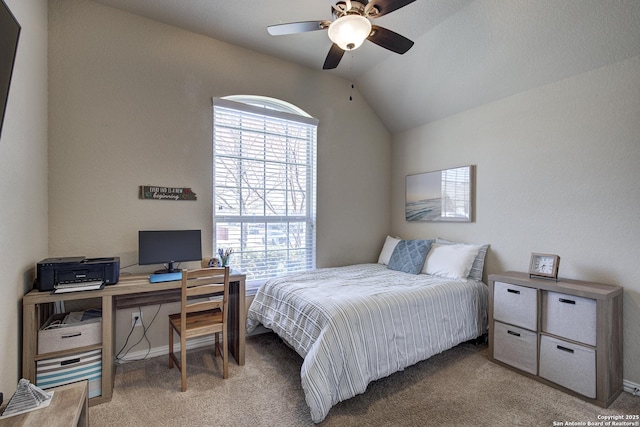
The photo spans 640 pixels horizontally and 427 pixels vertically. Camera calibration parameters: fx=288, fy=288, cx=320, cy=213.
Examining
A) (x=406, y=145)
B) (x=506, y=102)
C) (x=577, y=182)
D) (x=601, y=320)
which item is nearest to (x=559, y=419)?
(x=601, y=320)

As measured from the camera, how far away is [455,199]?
331 centimetres

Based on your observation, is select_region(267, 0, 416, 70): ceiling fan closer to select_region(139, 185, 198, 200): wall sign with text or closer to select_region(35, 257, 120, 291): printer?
select_region(139, 185, 198, 200): wall sign with text

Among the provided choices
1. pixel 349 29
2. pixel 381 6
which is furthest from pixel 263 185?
pixel 381 6

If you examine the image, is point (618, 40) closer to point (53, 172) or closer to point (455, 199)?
point (455, 199)

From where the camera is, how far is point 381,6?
177 centimetres

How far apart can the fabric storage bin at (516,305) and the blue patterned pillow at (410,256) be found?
2.56 ft

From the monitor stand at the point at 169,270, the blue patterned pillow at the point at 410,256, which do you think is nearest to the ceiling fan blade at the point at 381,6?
the blue patterned pillow at the point at 410,256

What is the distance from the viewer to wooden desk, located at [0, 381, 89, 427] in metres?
1.19

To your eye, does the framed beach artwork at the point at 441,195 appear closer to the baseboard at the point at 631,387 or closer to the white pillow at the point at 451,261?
the white pillow at the point at 451,261

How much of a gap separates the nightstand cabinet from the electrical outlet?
3157mm

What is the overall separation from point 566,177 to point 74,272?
3922mm

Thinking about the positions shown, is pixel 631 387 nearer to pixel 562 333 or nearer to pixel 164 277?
pixel 562 333

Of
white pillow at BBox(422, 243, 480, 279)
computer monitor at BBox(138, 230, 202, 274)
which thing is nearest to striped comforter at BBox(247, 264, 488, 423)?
white pillow at BBox(422, 243, 480, 279)

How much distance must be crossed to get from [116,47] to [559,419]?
433 cm
